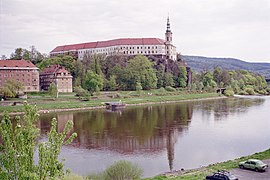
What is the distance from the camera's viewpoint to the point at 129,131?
30078 millimetres

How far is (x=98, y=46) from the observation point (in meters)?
99.2

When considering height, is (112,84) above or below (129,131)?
above

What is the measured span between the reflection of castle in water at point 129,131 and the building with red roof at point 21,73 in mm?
22289

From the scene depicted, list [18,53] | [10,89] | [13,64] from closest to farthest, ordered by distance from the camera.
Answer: [10,89]
[13,64]
[18,53]

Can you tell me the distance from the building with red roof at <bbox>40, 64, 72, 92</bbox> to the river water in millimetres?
24604

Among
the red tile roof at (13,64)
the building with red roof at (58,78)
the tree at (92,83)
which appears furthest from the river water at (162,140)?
the red tile roof at (13,64)

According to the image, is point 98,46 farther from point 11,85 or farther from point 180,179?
point 180,179

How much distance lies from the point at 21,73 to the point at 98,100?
55.1 feet

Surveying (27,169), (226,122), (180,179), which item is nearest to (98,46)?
(226,122)

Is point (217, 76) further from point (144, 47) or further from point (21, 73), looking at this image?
point (21, 73)

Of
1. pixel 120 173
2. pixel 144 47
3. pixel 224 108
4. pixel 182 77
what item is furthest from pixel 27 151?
pixel 144 47

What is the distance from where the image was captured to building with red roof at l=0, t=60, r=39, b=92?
6053cm

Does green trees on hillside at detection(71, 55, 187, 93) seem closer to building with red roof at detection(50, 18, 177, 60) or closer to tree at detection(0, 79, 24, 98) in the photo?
building with red roof at detection(50, 18, 177, 60)

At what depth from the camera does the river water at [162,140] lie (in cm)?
1956
